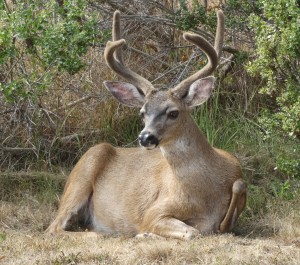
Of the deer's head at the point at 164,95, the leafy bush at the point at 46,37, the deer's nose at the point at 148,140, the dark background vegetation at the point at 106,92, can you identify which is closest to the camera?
the deer's nose at the point at 148,140

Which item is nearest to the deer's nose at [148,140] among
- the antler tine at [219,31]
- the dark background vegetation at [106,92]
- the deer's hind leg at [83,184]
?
the antler tine at [219,31]

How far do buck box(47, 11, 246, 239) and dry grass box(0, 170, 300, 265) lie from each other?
288 millimetres

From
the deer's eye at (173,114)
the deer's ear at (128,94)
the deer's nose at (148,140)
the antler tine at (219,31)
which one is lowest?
the deer's nose at (148,140)

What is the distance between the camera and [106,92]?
34.9 feet

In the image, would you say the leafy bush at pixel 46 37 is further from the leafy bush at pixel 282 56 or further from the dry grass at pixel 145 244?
the leafy bush at pixel 282 56

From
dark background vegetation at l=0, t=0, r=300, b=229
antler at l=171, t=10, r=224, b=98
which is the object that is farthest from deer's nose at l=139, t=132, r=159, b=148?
dark background vegetation at l=0, t=0, r=300, b=229

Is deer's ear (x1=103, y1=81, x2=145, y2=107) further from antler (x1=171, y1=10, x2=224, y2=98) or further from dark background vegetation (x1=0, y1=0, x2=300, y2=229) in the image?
dark background vegetation (x1=0, y1=0, x2=300, y2=229)

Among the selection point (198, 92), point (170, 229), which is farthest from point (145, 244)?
point (198, 92)

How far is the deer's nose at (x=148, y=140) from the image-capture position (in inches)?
301

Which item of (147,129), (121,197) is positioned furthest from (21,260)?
(121,197)

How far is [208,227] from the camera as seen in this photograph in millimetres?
7961

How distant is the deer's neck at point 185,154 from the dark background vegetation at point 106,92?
99 centimetres

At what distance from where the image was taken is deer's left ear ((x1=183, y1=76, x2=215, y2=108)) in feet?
26.7

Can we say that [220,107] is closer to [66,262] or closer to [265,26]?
[265,26]
